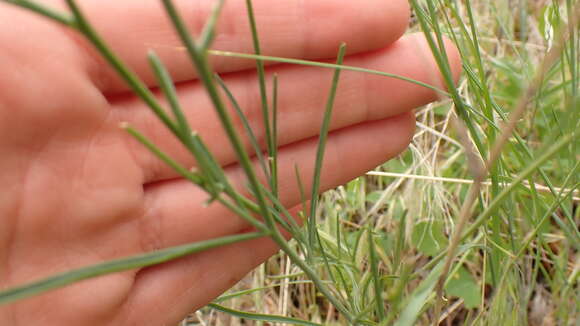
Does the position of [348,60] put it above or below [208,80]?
above

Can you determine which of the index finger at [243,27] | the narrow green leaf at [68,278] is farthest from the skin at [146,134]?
the narrow green leaf at [68,278]

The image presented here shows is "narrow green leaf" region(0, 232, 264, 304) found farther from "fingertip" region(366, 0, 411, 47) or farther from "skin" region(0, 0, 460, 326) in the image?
"fingertip" region(366, 0, 411, 47)

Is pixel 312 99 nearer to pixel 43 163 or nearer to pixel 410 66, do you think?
pixel 410 66

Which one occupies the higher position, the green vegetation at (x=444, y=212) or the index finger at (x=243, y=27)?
the index finger at (x=243, y=27)

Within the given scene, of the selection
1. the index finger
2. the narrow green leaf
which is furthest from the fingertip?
the narrow green leaf

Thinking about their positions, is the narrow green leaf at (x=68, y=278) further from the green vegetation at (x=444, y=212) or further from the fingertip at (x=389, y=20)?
the fingertip at (x=389, y=20)

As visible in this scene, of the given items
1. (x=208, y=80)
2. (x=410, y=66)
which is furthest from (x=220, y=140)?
(x=208, y=80)

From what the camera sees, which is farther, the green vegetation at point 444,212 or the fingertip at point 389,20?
the fingertip at point 389,20
